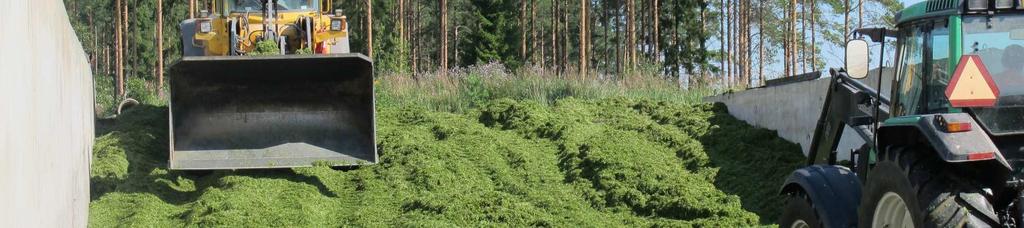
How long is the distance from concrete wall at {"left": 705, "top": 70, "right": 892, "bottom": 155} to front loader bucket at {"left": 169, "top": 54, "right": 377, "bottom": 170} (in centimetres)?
499

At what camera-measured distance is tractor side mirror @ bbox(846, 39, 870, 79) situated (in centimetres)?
607

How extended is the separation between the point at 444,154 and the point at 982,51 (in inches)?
361

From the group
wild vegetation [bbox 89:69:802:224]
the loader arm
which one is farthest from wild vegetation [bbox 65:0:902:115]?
the loader arm

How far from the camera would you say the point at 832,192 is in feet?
22.1

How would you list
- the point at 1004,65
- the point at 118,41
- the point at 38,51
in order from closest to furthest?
the point at 1004,65
the point at 38,51
the point at 118,41

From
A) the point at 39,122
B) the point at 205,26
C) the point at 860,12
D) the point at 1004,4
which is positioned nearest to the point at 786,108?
the point at 205,26

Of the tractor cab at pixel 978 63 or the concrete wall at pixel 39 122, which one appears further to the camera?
the concrete wall at pixel 39 122

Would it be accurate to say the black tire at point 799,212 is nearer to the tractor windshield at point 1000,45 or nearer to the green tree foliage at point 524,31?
the tractor windshield at point 1000,45

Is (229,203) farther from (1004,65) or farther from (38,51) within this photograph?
(1004,65)

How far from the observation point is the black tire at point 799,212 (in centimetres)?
680

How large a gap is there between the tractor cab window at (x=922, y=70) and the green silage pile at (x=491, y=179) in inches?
163

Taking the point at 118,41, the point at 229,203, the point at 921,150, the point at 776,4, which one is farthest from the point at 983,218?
the point at 776,4

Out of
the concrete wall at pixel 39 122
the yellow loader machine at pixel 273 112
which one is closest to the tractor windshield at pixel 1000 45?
the concrete wall at pixel 39 122

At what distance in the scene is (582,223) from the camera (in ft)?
34.8
